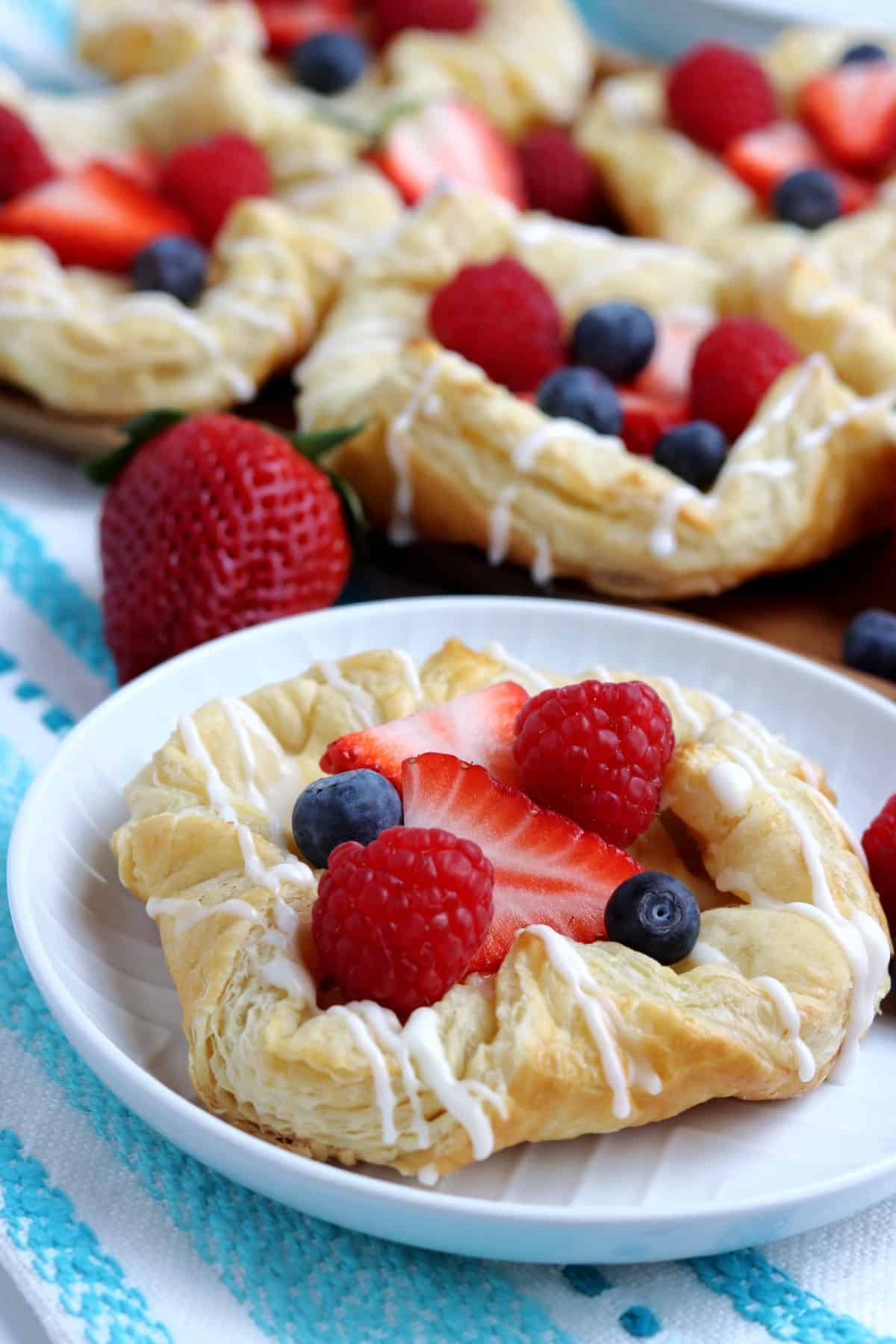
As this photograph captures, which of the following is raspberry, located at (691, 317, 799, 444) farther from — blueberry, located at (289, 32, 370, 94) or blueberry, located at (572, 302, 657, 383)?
blueberry, located at (289, 32, 370, 94)

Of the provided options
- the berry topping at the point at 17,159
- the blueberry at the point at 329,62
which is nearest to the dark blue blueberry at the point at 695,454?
the berry topping at the point at 17,159

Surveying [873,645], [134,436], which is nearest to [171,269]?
[134,436]

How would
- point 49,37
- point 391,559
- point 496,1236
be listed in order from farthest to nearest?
point 49,37 → point 391,559 → point 496,1236

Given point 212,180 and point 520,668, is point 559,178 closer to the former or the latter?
point 212,180

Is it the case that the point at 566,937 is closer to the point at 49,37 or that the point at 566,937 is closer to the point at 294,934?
the point at 294,934

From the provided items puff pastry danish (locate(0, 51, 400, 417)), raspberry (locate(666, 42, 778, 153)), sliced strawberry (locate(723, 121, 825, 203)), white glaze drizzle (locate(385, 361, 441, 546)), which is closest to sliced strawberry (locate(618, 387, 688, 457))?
white glaze drizzle (locate(385, 361, 441, 546))

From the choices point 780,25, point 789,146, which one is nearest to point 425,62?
point 789,146

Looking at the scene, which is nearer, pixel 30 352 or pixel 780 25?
pixel 30 352
